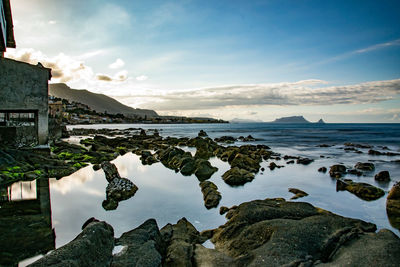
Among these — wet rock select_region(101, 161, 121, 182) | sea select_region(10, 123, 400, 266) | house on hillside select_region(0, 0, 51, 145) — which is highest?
house on hillside select_region(0, 0, 51, 145)

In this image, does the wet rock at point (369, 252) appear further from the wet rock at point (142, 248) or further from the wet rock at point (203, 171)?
the wet rock at point (203, 171)

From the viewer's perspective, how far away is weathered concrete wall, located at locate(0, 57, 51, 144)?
574 inches

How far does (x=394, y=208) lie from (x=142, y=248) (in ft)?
33.6

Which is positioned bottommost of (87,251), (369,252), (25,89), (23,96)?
(369,252)

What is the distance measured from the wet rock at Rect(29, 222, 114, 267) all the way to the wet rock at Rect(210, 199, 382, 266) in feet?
9.52

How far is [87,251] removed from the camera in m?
4.42

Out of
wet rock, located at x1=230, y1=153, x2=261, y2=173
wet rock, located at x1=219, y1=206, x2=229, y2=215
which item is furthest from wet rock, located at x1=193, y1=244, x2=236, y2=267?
wet rock, located at x1=230, y1=153, x2=261, y2=173

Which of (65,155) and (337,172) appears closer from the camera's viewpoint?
(337,172)

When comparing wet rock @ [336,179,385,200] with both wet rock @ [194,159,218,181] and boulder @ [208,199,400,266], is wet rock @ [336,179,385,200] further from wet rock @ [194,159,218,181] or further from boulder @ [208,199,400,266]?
wet rock @ [194,159,218,181]

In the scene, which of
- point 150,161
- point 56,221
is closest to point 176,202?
point 56,221

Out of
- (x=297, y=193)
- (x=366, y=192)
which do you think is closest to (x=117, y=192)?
(x=297, y=193)

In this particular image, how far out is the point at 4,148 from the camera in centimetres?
1505

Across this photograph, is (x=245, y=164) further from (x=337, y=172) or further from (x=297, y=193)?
(x=337, y=172)

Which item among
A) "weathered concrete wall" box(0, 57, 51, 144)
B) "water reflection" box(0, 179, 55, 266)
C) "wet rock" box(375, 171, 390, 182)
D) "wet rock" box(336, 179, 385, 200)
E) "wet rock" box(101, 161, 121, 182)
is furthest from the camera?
"wet rock" box(375, 171, 390, 182)
